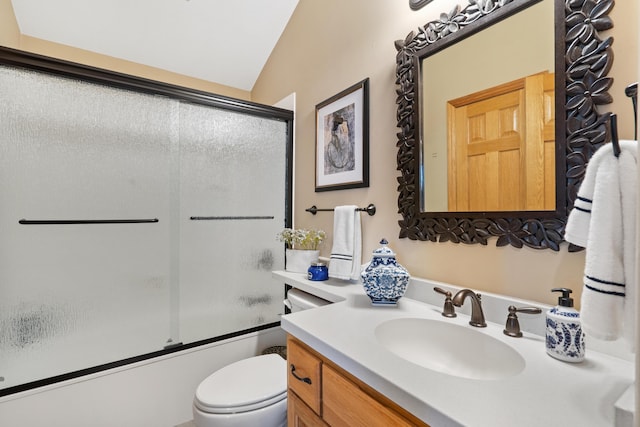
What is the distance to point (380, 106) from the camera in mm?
1395

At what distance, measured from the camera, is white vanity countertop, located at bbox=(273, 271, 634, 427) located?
514 millimetres

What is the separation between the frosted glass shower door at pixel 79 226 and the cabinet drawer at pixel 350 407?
4.23 ft

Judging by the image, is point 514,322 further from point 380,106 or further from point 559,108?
point 380,106

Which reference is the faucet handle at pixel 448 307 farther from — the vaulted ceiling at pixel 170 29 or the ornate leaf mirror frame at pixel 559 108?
the vaulted ceiling at pixel 170 29

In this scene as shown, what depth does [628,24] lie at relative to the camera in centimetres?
73

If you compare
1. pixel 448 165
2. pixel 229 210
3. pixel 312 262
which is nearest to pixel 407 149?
pixel 448 165

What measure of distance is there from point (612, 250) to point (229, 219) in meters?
1.79

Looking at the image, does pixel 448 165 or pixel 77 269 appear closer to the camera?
pixel 448 165

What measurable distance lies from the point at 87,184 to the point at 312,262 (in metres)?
1.23

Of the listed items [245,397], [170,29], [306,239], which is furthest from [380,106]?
[170,29]

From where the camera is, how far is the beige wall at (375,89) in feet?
2.73

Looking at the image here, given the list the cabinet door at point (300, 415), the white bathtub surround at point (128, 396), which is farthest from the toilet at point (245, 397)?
the white bathtub surround at point (128, 396)

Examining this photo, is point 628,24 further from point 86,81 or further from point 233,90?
point 233,90

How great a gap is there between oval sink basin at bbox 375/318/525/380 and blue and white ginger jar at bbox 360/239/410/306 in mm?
122
